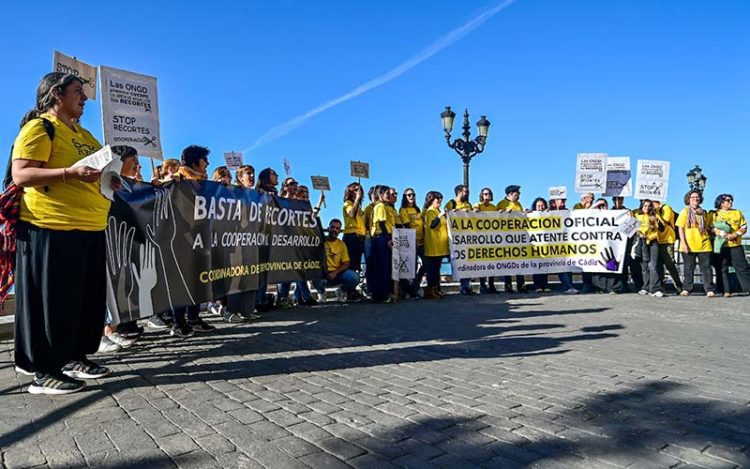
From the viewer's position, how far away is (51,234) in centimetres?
354

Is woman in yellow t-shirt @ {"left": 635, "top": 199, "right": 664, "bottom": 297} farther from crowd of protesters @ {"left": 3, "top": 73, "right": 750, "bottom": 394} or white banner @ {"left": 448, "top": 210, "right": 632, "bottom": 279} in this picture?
white banner @ {"left": 448, "top": 210, "right": 632, "bottom": 279}

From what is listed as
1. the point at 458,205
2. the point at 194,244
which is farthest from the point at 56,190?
the point at 458,205

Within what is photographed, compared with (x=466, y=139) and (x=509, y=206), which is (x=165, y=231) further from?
(x=466, y=139)

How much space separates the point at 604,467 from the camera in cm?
232

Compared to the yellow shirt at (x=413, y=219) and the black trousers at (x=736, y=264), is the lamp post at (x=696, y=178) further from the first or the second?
the yellow shirt at (x=413, y=219)

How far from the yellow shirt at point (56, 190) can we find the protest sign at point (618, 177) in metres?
11.0

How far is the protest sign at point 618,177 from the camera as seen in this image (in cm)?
1190

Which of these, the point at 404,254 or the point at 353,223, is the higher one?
the point at 353,223

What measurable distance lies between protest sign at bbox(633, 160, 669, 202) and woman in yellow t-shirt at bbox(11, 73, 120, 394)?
11.0m

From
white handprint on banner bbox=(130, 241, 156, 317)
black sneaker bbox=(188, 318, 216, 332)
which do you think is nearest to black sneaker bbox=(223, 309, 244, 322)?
black sneaker bbox=(188, 318, 216, 332)

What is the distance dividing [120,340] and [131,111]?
3133 millimetres

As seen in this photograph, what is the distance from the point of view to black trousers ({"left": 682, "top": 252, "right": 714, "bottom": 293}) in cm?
1033

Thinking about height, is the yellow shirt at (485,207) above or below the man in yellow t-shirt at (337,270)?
above

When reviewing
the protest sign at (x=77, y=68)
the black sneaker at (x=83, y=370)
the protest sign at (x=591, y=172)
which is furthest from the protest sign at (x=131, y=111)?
the protest sign at (x=591, y=172)
